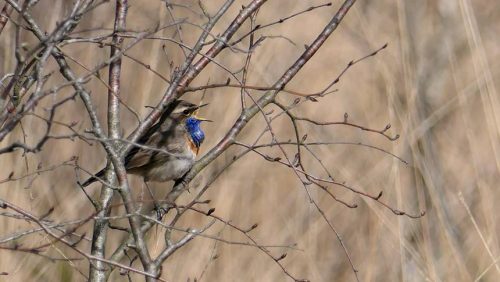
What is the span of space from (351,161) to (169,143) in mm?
1752

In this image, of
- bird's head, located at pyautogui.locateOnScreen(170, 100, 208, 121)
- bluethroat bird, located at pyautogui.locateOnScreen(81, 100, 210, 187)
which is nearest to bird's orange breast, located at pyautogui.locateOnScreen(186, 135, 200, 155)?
bluethroat bird, located at pyautogui.locateOnScreen(81, 100, 210, 187)

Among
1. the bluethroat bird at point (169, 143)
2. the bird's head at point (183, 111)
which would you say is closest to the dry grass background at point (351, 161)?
the bluethroat bird at point (169, 143)

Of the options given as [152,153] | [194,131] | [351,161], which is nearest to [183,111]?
[194,131]

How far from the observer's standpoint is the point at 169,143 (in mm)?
4758

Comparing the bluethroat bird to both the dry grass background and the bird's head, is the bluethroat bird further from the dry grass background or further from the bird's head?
the dry grass background

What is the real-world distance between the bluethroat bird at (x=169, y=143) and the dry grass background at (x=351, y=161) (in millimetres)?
188

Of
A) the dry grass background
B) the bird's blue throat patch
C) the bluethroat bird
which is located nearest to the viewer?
the dry grass background

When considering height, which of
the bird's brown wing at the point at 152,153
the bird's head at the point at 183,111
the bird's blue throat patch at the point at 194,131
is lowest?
the bird's brown wing at the point at 152,153

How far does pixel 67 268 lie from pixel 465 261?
1975 mm

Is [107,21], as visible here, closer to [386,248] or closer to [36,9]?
[36,9]

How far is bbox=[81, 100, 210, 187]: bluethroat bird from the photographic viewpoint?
466 cm

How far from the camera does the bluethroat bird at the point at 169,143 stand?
466 centimetres

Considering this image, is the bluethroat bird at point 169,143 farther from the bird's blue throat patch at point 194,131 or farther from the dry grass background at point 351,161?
the dry grass background at point 351,161

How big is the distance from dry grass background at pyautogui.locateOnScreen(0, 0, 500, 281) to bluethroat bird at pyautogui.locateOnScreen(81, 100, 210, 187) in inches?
7.4
